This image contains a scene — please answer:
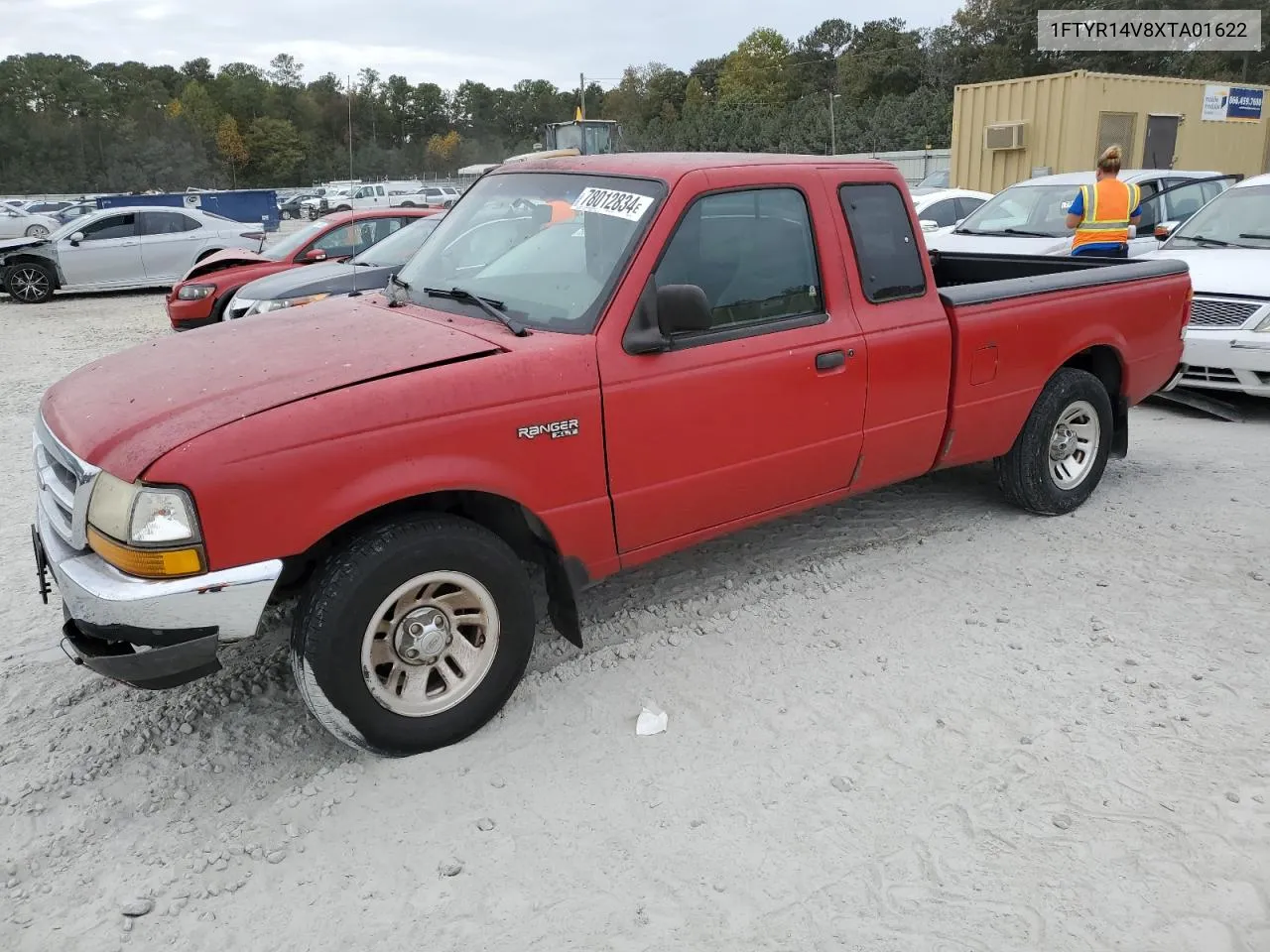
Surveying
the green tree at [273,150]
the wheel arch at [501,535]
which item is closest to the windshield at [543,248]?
the wheel arch at [501,535]

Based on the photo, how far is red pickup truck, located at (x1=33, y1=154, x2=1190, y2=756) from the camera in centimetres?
288

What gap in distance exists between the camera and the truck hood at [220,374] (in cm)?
294

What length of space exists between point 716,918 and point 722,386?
1.91 meters

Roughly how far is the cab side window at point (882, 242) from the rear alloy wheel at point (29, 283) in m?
16.8

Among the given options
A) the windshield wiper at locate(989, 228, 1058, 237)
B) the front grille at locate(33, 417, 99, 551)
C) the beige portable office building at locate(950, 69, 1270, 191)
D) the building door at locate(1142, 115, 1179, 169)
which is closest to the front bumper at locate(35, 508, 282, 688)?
the front grille at locate(33, 417, 99, 551)

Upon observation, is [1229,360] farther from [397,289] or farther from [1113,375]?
[397,289]

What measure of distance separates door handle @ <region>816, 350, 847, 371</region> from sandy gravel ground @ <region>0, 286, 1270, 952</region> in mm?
1083

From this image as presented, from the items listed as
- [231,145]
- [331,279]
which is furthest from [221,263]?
[231,145]

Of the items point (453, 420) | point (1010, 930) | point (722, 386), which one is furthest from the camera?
point (722, 386)

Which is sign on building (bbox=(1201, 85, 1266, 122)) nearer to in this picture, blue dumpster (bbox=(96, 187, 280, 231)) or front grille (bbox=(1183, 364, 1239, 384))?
front grille (bbox=(1183, 364, 1239, 384))

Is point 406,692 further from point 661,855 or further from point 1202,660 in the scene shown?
point 1202,660

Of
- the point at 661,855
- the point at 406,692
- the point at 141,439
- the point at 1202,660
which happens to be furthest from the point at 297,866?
the point at 1202,660

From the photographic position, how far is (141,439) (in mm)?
2887

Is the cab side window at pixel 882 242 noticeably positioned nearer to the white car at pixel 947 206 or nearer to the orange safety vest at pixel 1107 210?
the orange safety vest at pixel 1107 210
